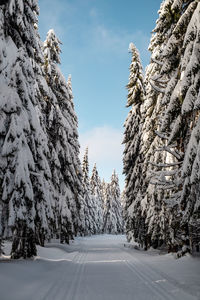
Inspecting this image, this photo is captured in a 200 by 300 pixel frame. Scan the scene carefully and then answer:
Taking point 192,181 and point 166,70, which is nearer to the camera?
A: point 192,181

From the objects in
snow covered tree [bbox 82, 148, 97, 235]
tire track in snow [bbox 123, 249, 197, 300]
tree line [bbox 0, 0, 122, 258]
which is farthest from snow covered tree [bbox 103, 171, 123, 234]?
tire track in snow [bbox 123, 249, 197, 300]

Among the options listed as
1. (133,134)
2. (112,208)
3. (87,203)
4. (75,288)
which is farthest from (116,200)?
(75,288)

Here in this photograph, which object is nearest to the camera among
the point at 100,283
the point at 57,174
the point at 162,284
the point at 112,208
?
the point at 162,284

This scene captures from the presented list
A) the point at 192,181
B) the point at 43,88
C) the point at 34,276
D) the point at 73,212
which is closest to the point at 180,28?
the point at 192,181

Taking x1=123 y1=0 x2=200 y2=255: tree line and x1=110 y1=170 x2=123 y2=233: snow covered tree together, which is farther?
x1=110 y1=170 x2=123 y2=233: snow covered tree

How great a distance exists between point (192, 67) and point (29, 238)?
972 centimetres

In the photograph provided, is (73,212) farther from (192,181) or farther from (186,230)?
(192,181)

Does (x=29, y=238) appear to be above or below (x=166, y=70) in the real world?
below

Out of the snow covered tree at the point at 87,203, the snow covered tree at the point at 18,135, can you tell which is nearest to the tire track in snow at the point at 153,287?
the snow covered tree at the point at 18,135

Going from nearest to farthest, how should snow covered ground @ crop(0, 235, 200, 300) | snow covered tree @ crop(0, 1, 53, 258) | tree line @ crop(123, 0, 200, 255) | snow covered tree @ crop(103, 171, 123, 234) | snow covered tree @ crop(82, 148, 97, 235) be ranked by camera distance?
snow covered ground @ crop(0, 235, 200, 300) → tree line @ crop(123, 0, 200, 255) → snow covered tree @ crop(0, 1, 53, 258) → snow covered tree @ crop(82, 148, 97, 235) → snow covered tree @ crop(103, 171, 123, 234)

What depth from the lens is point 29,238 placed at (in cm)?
1211

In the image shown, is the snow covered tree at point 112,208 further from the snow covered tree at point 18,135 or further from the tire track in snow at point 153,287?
the tire track in snow at point 153,287

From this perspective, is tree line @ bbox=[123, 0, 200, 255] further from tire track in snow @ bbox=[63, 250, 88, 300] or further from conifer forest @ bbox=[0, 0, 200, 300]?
tire track in snow @ bbox=[63, 250, 88, 300]

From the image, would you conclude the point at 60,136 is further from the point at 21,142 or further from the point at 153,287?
the point at 153,287
